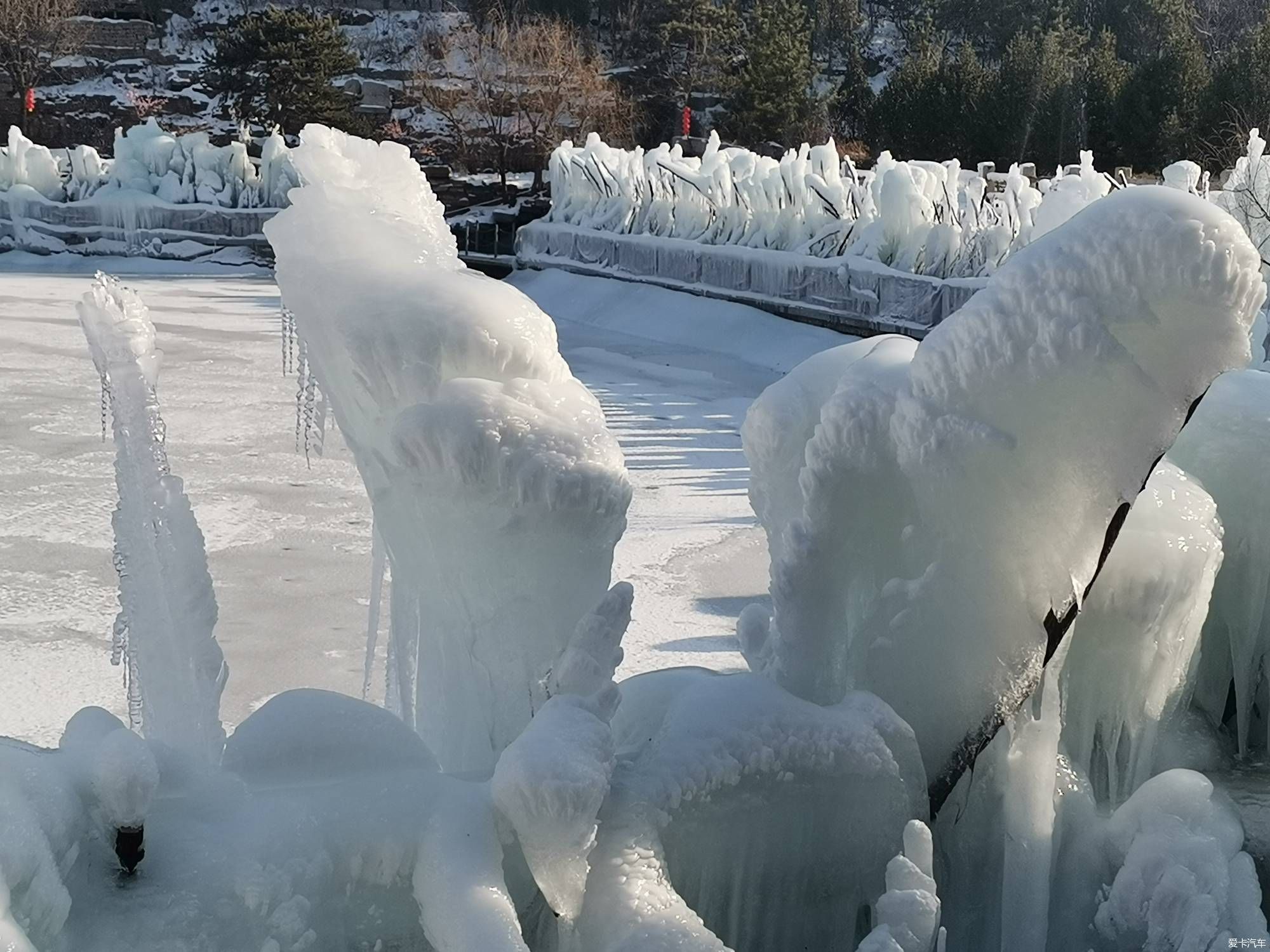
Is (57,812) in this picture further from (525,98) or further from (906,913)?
(525,98)

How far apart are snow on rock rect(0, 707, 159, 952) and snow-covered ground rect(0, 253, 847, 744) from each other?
1.86 m

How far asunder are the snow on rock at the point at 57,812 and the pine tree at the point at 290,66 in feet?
84.5

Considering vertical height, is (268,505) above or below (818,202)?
below

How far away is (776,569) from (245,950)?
1.23 metres

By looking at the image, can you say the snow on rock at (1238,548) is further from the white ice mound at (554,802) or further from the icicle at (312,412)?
the icicle at (312,412)

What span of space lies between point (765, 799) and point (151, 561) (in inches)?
52.6

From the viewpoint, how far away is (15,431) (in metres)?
8.02

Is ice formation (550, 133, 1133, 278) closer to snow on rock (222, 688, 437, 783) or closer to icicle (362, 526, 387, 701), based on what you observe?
icicle (362, 526, 387, 701)

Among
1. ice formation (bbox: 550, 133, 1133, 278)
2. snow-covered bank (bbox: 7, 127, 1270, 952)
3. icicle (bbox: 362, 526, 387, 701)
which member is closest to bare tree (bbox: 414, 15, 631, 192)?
ice formation (bbox: 550, 133, 1133, 278)

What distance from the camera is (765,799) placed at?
8.96 feet

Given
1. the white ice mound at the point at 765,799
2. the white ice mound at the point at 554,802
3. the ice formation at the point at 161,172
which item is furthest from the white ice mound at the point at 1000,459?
the ice formation at the point at 161,172

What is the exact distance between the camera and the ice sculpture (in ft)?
9.91

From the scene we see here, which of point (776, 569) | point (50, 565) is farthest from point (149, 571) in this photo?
point (50, 565)

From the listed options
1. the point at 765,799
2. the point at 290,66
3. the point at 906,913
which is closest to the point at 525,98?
the point at 290,66
